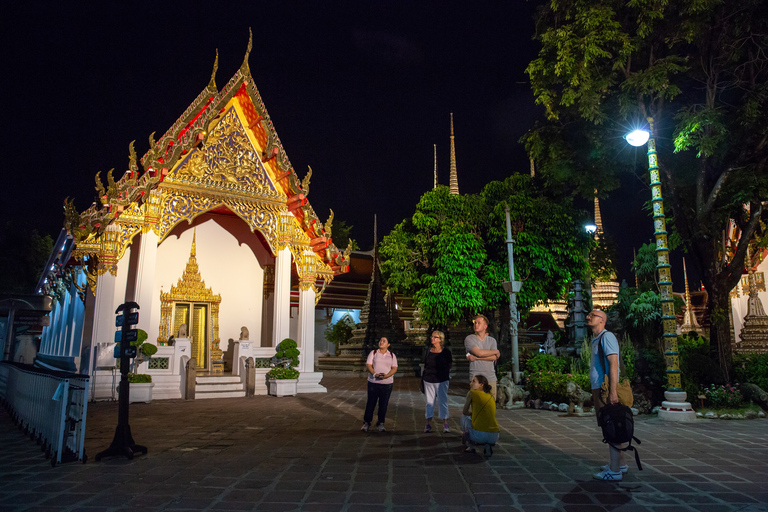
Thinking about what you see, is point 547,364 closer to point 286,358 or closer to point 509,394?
point 509,394

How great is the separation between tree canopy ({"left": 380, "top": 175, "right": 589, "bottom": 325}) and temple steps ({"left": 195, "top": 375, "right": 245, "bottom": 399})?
7.11 m

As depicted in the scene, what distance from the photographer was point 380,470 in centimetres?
508

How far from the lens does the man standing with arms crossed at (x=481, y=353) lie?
6.43m

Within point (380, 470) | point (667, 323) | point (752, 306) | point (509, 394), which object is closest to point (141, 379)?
point (509, 394)

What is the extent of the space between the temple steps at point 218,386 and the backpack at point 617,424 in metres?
10.3

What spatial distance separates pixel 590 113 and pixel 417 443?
31.0 ft

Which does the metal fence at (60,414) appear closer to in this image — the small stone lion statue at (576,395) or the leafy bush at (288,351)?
the leafy bush at (288,351)

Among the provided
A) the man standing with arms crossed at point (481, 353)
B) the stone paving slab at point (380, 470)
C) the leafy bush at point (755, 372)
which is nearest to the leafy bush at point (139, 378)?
the stone paving slab at point (380, 470)

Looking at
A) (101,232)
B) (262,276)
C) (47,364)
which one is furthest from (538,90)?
(47,364)

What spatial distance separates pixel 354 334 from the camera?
2573 cm

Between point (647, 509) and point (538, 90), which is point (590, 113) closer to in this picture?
point (538, 90)

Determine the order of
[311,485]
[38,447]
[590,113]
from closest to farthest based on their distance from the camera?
[311,485] < [38,447] < [590,113]

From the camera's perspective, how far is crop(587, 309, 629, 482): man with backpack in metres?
4.66

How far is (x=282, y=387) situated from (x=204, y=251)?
465 centimetres
